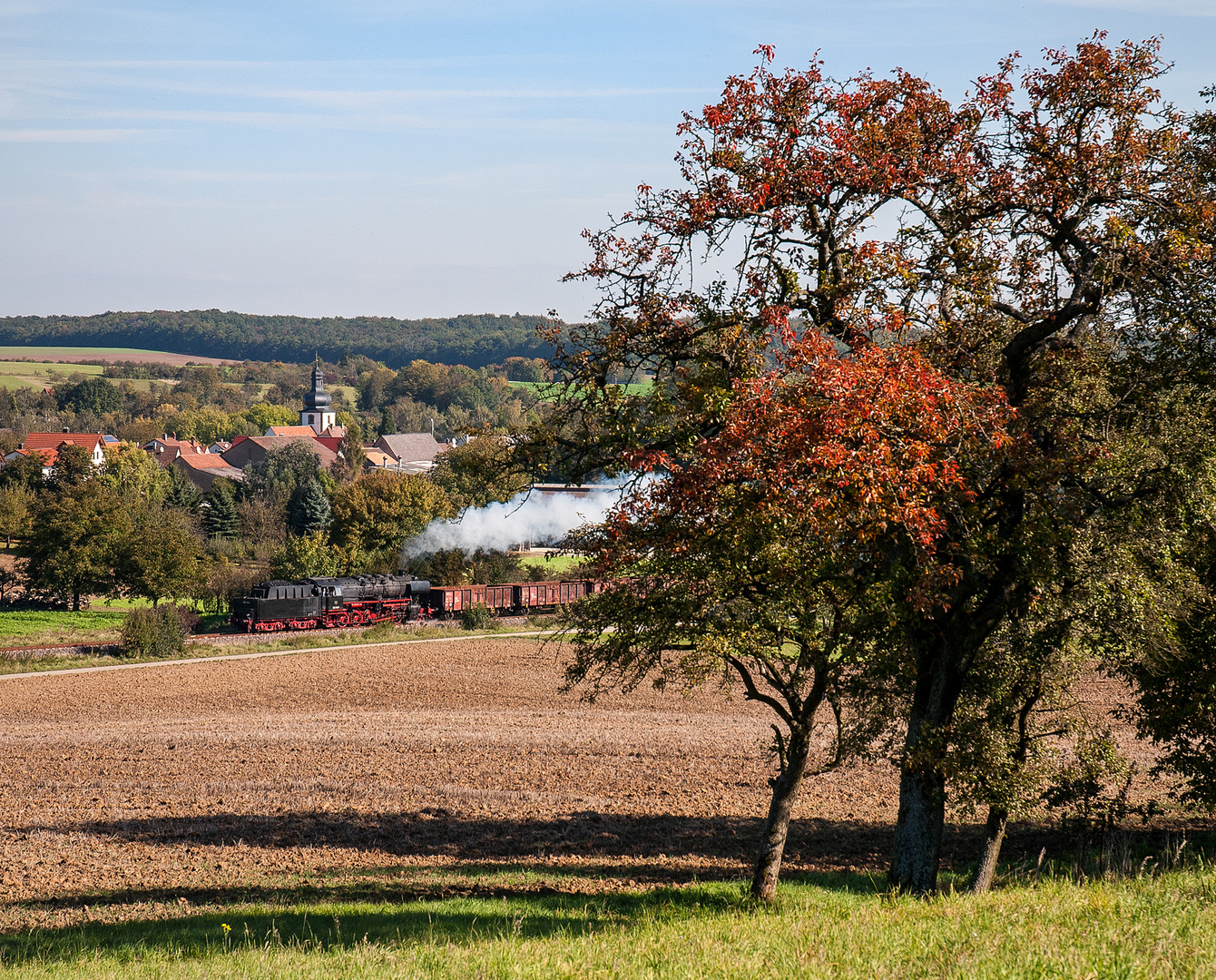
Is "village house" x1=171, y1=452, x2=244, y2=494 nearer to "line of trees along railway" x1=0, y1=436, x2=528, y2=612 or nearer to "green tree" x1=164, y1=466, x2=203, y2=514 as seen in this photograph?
"line of trees along railway" x1=0, y1=436, x2=528, y2=612

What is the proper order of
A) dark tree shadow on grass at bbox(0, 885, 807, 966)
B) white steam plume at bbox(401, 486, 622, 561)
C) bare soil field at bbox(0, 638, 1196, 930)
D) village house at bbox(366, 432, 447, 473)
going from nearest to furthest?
dark tree shadow on grass at bbox(0, 885, 807, 966), bare soil field at bbox(0, 638, 1196, 930), white steam plume at bbox(401, 486, 622, 561), village house at bbox(366, 432, 447, 473)

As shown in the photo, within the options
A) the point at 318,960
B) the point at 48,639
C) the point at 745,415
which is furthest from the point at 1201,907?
the point at 48,639

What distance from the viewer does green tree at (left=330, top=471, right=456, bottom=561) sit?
69.9 meters

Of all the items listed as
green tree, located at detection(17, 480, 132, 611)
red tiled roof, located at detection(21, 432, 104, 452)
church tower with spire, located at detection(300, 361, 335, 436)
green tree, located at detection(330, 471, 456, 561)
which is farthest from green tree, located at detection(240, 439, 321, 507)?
church tower with spire, located at detection(300, 361, 335, 436)

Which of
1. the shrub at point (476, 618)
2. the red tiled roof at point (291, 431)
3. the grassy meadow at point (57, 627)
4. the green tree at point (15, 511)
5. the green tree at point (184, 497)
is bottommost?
the grassy meadow at point (57, 627)

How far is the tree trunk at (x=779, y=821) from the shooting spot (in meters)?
13.5

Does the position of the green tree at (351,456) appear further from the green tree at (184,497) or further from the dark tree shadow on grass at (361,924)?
the dark tree shadow on grass at (361,924)

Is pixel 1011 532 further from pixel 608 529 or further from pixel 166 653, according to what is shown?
pixel 166 653

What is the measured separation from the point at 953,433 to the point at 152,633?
4365 centimetres

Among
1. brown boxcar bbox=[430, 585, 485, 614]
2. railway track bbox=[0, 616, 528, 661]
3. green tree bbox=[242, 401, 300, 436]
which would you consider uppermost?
green tree bbox=[242, 401, 300, 436]

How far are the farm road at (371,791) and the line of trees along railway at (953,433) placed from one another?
5467 mm

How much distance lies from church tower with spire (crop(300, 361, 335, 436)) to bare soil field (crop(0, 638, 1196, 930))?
476ft

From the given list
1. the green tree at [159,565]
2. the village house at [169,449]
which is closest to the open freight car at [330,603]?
the green tree at [159,565]

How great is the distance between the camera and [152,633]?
45.6 metres
